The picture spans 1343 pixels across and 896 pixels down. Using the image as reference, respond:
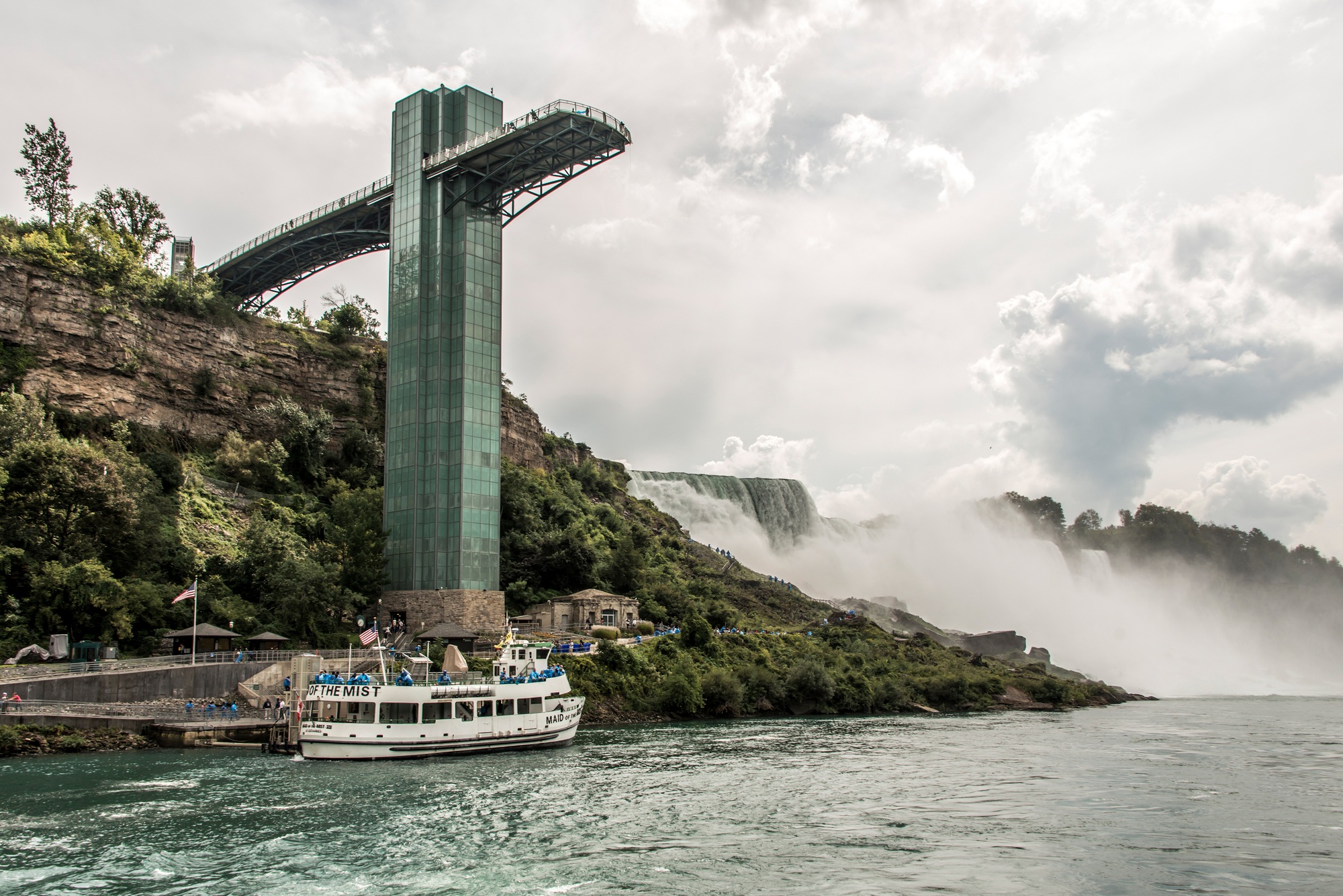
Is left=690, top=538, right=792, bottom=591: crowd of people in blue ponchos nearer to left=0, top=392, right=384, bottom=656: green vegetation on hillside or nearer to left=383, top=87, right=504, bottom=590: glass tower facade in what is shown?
left=383, top=87, right=504, bottom=590: glass tower facade

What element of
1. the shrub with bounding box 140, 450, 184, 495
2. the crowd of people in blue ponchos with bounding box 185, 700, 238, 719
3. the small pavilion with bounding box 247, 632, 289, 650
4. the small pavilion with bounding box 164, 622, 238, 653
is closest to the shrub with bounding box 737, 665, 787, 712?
the small pavilion with bounding box 247, 632, 289, 650

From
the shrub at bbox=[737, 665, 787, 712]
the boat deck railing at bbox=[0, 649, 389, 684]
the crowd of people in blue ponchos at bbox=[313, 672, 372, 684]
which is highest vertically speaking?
the boat deck railing at bbox=[0, 649, 389, 684]

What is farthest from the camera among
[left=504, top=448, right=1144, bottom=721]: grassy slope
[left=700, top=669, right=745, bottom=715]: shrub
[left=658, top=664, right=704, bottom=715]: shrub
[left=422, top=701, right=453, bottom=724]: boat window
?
[left=700, top=669, right=745, bottom=715]: shrub

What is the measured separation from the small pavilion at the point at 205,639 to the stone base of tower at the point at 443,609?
16.1m

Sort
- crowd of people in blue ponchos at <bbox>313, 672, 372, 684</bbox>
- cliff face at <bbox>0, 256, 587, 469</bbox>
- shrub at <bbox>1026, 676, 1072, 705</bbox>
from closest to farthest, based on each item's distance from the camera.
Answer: crowd of people in blue ponchos at <bbox>313, 672, 372, 684</bbox> < cliff face at <bbox>0, 256, 587, 469</bbox> < shrub at <bbox>1026, 676, 1072, 705</bbox>

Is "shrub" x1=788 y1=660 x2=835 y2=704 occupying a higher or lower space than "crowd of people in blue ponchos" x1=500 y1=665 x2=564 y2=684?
lower

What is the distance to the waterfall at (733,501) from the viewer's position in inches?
5049

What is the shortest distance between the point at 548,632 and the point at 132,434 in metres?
34.8

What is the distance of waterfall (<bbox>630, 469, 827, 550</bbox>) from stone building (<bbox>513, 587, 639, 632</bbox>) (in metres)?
51.1

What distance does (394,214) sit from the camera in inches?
3027

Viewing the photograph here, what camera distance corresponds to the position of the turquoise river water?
72.2 ft

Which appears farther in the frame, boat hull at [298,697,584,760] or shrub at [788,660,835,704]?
shrub at [788,660,835,704]

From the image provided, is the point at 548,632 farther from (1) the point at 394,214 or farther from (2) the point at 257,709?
(1) the point at 394,214

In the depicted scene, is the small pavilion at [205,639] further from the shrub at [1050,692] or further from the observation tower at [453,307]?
the shrub at [1050,692]
